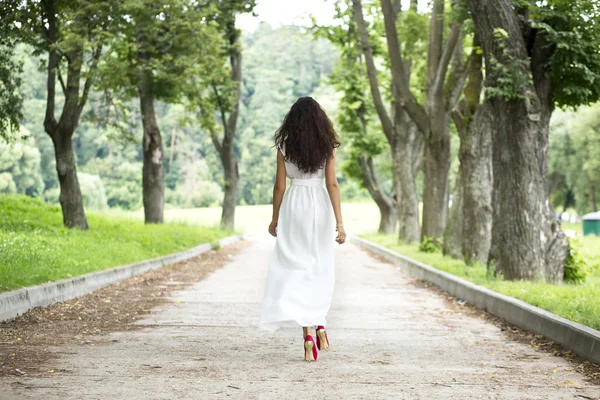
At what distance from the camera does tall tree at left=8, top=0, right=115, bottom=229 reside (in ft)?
72.0

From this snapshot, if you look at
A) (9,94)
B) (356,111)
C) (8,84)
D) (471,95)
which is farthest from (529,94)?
(356,111)

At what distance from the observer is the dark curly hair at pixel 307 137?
25.1ft

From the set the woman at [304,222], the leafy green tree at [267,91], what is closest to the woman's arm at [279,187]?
the woman at [304,222]

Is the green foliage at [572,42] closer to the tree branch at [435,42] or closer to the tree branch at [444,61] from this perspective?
the tree branch at [444,61]

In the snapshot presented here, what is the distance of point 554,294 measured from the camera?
11.0 metres

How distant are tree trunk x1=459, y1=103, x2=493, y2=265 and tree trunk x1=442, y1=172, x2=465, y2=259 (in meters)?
1.05

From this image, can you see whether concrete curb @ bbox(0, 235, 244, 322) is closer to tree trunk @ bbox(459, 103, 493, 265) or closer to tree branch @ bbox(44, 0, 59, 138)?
tree branch @ bbox(44, 0, 59, 138)

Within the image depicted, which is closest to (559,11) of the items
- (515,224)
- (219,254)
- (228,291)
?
(515,224)

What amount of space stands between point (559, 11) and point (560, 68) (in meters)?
0.95

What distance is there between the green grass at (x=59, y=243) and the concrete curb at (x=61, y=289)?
0.59 feet

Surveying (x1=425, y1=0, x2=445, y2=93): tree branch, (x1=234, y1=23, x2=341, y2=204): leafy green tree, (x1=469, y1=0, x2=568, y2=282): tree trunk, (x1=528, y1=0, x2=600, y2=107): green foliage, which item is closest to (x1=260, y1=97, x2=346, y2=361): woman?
(x1=469, y1=0, x2=568, y2=282): tree trunk

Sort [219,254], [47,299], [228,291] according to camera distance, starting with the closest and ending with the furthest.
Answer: [47,299] < [228,291] < [219,254]

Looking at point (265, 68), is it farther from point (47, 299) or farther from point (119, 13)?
point (47, 299)

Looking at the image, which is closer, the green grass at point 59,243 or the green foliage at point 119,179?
the green grass at point 59,243
